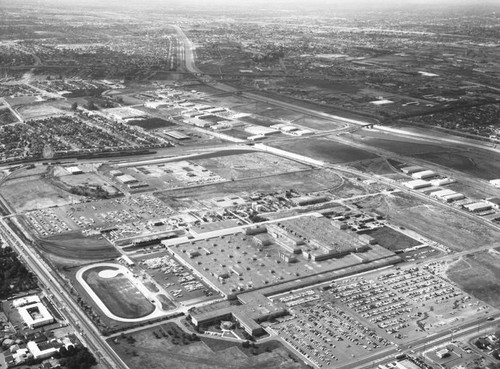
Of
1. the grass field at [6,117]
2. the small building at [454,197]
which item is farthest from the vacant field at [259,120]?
the small building at [454,197]

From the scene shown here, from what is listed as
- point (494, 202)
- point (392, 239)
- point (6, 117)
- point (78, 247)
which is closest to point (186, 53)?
point (6, 117)

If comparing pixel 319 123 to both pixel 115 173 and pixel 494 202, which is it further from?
pixel 115 173

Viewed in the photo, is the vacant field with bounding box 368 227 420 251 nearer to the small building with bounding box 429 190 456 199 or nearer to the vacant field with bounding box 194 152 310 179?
the small building with bounding box 429 190 456 199

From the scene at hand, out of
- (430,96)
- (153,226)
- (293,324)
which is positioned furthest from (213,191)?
(430,96)

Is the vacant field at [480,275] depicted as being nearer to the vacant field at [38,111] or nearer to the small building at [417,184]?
the small building at [417,184]

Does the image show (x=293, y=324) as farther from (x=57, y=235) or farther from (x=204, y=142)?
(x=204, y=142)

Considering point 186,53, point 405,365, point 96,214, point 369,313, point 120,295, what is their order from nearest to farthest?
1. point 405,365
2. point 369,313
3. point 120,295
4. point 96,214
5. point 186,53
